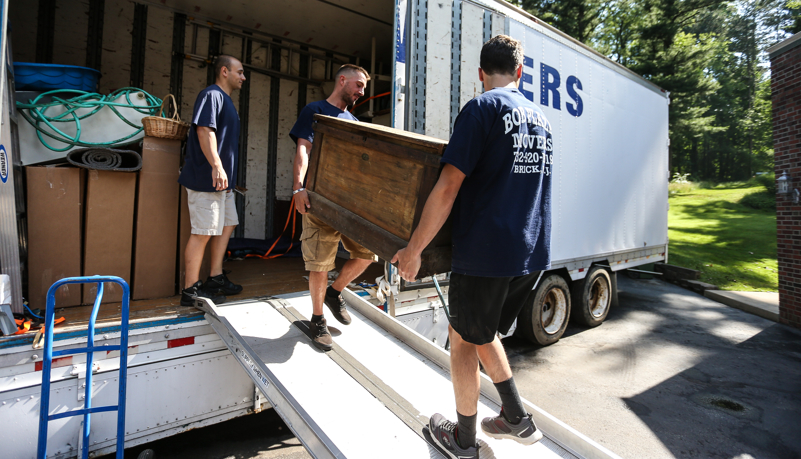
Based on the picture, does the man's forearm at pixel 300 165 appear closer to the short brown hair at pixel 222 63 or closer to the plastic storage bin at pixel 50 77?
the short brown hair at pixel 222 63

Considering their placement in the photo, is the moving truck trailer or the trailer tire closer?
the moving truck trailer

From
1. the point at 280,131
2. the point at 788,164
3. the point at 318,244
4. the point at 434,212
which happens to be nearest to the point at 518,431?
the point at 434,212

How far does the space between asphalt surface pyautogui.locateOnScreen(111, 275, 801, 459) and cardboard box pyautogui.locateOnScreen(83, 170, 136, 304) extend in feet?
4.12

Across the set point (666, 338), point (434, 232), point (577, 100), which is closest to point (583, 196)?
point (577, 100)

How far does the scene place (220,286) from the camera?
127 inches

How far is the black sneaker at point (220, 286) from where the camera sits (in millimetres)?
3149

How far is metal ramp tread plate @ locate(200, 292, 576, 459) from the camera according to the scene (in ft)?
6.36

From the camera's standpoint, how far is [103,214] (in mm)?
2965

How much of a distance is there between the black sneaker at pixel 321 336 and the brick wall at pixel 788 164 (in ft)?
26.3

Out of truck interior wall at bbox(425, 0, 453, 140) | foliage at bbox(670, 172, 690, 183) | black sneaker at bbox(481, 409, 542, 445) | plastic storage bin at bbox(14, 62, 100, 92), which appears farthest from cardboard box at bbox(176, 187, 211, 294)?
foliage at bbox(670, 172, 690, 183)

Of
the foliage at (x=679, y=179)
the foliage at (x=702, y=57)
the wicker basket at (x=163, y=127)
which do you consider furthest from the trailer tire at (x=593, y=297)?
the foliage at (x=679, y=179)

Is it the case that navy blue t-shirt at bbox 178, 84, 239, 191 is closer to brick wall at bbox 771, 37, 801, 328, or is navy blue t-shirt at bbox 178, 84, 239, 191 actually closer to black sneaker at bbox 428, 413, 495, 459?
black sneaker at bbox 428, 413, 495, 459

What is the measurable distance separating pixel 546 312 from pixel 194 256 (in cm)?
423

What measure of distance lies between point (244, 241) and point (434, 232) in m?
4.85
